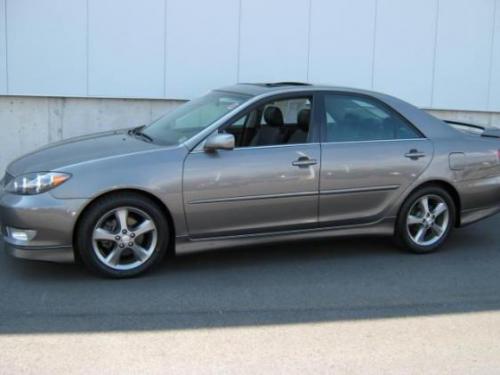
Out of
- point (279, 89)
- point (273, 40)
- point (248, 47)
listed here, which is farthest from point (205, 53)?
point (279, 89)

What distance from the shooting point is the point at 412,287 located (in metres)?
5.69

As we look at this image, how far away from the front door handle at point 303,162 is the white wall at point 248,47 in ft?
12.6

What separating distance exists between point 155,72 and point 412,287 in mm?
5010

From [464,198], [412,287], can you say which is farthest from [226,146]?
[464,198]

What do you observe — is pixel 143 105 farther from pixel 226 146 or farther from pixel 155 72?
pixel 226 146

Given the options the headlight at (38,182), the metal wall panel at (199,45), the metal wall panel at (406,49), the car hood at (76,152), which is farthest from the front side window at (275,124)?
the metal wall panel at (406,49)

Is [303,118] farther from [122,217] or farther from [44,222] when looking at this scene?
[44,222]

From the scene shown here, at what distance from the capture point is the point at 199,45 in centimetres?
941

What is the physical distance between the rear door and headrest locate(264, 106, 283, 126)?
1.28 ft

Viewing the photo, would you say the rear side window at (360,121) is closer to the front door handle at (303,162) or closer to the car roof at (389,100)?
the car roof at (389,100)

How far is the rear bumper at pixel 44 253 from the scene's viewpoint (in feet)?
17.6

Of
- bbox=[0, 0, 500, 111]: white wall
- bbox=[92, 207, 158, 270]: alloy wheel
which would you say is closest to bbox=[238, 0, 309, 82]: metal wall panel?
bbox=[0, 0, 500, 111]: white wall

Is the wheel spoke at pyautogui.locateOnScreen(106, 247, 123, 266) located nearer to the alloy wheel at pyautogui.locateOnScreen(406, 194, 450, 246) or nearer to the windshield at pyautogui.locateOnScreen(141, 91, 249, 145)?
the windshield at pyautogui.locateOnScreen(141, 91, 249, 145)

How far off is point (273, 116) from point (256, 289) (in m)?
1.54
